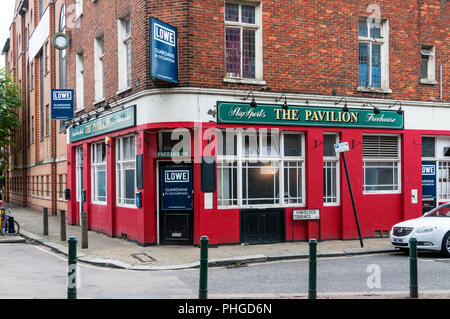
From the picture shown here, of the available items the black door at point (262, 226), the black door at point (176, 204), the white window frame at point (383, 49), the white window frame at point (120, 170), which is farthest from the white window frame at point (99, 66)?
the white window frame at point (383, 49)

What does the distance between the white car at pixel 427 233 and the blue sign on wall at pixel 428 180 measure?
3.96 meters

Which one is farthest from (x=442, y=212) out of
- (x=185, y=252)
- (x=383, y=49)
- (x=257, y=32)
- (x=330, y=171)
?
(x=257, y=32)

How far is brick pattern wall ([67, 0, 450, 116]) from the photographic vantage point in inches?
549

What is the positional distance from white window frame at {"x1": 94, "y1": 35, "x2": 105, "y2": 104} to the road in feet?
24.4

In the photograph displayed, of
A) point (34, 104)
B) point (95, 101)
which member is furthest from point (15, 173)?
point (95, 101)

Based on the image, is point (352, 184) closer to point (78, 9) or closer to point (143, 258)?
point (143, 258)

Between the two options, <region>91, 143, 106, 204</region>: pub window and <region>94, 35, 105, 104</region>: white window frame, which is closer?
<region>91, 143, 106, 204</region>: pub window

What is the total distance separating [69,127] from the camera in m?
21.2

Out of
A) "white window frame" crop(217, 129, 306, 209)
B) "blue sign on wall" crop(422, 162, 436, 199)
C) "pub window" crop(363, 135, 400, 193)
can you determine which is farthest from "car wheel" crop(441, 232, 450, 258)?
"blue sign on wall" crop(422, 162, 436, 199)

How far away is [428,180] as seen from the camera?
1711cm

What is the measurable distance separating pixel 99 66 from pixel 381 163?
10218mm

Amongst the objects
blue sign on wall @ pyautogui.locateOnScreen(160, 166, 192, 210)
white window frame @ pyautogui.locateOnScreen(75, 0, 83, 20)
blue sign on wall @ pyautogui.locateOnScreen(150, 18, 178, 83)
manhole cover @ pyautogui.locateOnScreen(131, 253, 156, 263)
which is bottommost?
manhole cover @ pyautogui.locateOnScreen(131, 253, 156, 263)

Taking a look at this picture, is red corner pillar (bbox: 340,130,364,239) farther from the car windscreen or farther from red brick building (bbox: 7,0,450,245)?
the car windscreen
